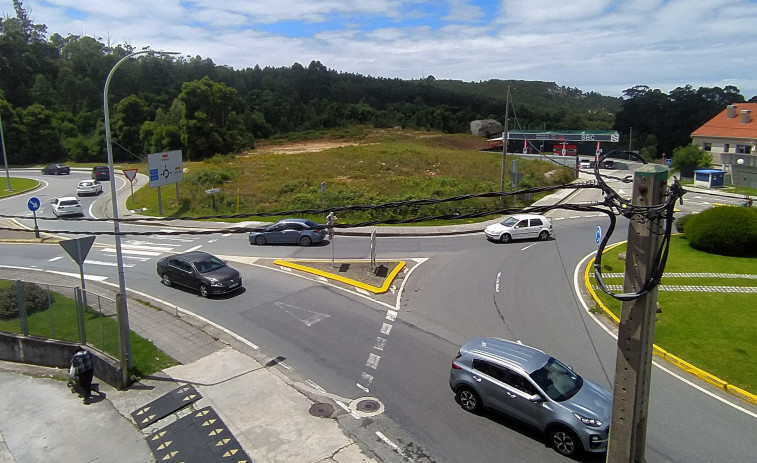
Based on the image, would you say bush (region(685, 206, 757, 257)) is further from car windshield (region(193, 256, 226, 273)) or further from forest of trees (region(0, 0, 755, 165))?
forest of trees (region(0, 0, 755, 165))

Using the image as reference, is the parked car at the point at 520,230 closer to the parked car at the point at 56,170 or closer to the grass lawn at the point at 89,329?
the grass lawn at the point at 89,329

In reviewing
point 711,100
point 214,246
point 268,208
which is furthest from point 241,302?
point 711,100

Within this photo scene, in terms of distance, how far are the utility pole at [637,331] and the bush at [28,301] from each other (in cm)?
1413

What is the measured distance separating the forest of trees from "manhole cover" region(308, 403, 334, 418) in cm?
5362

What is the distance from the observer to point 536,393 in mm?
9805

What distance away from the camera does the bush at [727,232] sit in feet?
76.2

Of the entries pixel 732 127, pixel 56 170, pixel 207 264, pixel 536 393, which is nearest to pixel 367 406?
pixel 536 393

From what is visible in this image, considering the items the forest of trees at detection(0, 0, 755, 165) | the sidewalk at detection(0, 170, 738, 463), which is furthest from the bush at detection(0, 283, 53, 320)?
the forest of trees at detection(0, 0, 755, 165)

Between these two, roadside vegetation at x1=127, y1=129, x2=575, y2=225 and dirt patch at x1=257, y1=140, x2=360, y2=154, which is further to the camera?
dirt patch at x1=257, y1=140, x2=360, y2=154

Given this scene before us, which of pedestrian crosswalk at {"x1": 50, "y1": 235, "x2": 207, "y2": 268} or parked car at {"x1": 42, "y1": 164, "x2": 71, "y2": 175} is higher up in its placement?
parked car at {"x1": 42, "y1": 164, "x2": 71, "y2": 175}

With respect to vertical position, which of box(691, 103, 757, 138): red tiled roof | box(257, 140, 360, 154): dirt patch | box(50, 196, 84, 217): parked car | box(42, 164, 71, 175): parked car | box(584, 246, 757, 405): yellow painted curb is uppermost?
box(691, 103, 757, 138): red tiled roof

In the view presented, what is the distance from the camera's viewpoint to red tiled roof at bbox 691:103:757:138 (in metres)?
60.2

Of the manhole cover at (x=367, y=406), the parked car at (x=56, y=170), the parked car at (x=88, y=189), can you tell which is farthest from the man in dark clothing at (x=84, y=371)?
the parked car at (x=56, y=170)

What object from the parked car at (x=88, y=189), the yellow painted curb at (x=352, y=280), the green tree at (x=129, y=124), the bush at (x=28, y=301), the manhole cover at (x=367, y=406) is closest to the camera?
the manhole cover at (x=367, y=406)
